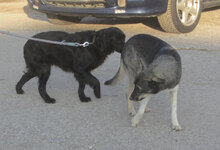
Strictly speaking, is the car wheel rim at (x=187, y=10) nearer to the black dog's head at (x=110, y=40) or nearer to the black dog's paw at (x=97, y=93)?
the black dog's head at (x=110, y=40)

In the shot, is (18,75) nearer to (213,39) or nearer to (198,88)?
(198,88)

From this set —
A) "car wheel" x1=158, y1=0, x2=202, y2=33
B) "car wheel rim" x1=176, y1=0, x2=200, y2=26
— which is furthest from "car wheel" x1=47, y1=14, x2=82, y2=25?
"car wheel rim" x1=176, y1=0, x2=200, y2=26

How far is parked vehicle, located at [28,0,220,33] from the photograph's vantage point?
632 cm

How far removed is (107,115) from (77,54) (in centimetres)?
89

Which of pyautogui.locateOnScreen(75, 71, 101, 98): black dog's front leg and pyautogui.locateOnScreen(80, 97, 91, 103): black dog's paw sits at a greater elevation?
pyautogui.locateOnScreen(75, 71, 101, 98): black dog's front leg

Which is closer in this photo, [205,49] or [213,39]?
[205,49]

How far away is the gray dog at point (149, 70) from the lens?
320cm

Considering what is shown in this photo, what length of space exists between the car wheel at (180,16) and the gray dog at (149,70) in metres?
3.02

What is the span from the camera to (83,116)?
394 cm

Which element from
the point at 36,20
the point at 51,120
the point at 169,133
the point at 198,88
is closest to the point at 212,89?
the point at 198,88

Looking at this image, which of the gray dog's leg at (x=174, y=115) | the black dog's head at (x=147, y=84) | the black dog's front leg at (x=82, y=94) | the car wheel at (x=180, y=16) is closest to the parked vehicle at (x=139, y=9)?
the car wheel at (x=180, y=16)

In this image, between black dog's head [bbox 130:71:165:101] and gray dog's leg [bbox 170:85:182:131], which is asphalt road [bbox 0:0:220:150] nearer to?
gray dog's leg [bbox 170:85:182:131]

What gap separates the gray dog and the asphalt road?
0.19 meters

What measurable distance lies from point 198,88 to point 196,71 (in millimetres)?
641
